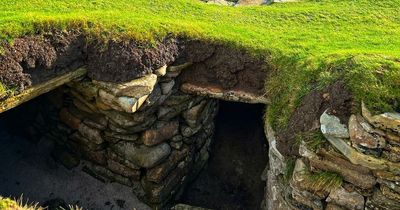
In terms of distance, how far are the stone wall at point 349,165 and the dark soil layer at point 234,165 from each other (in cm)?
494

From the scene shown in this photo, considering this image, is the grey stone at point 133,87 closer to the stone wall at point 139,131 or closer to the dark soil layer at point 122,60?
the stone wall at point 139,131

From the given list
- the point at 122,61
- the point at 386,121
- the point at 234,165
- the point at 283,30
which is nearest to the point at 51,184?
the point at 122,61

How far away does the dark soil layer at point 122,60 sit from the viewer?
12.4 meters

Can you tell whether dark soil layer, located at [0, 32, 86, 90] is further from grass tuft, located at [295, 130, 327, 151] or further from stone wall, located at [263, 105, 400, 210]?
stone wall, located at [263, 105, 400, 210]

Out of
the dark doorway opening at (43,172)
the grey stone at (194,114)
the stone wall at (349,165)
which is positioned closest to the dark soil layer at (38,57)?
the dark doorway opening at (43,172)

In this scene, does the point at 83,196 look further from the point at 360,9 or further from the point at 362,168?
the point at 360,9

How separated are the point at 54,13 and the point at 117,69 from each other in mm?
3140

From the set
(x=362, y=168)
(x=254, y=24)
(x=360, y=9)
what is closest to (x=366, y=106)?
(x=362, y=168)

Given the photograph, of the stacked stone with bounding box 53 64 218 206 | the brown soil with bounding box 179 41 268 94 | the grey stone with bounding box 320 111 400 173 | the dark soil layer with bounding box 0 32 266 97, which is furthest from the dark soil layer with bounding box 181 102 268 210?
the grey stone with bounding box 320 111 400 173

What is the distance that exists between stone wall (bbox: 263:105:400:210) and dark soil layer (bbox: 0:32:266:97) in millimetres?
3620

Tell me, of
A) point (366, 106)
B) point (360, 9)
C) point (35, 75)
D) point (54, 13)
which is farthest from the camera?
point (360, 9)

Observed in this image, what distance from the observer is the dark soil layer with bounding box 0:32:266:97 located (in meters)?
12.4

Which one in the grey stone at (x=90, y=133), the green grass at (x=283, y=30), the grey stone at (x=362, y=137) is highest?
the green grass at (x=283, y=30)

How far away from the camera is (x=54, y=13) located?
14.3 meters
